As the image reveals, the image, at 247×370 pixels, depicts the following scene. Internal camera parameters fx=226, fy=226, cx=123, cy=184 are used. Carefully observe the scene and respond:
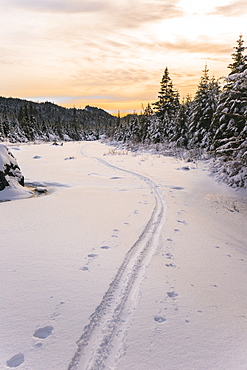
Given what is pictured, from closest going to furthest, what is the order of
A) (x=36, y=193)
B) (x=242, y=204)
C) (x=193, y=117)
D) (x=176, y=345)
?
(x=176, y=345), (x=242, y=204), (x=36, y=193), (x=193, y=117)

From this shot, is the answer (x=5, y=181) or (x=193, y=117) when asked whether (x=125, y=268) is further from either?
(x=193, y=117)

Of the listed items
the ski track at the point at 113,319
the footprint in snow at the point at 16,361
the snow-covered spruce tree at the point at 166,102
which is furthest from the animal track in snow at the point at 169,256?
the snow-covered spruce tree at the point at 166,102

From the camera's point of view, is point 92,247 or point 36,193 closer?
point 92,247

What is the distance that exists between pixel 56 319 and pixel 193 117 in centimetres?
2382

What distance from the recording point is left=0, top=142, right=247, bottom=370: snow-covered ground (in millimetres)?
2047

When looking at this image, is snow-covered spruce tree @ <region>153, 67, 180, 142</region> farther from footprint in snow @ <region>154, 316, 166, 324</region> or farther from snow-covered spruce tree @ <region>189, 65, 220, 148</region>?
footprint in snow @ <region>154, 316, 166, 324</region>

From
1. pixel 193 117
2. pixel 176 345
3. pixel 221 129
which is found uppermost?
pixel 193 117

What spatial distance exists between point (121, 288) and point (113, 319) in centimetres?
53

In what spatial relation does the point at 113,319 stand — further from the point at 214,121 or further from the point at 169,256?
the point at 214,121

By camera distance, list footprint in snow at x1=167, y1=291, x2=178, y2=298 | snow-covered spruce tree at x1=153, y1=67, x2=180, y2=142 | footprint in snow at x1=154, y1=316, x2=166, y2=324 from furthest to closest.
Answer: snow-covered spruce tree at x1=153, y1=67, x2=180, y2=142
footprint in snow at x1=167, y1=291, x2=178, y2=298
footprint in snow at x1=154, y1=316, x2=166, y2=324

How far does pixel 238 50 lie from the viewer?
17.9 m

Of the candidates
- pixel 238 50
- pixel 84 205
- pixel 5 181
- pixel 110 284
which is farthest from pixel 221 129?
pixel 110 284

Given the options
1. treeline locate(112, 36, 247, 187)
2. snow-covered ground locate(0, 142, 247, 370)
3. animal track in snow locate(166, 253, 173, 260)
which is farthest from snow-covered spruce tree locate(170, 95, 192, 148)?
animal track in snow locate(166, 253, 173, 260)

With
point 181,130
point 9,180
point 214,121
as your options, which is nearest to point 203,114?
point 181,130
